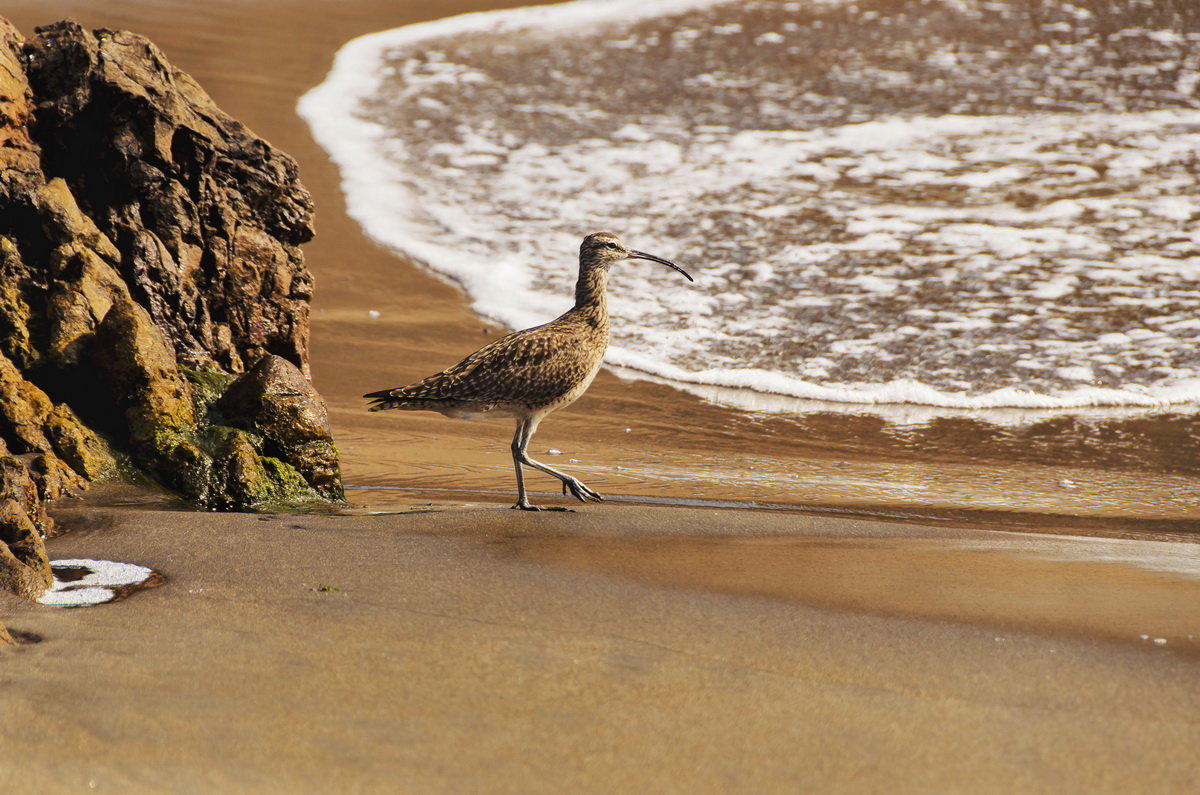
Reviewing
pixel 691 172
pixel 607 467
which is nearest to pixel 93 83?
pixel 607 467

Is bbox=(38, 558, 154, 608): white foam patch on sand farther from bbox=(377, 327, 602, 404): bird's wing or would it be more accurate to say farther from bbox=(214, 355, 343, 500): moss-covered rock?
bbox=(377, 327, 602, 404): bird's wing

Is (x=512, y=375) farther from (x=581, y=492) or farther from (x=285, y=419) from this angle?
(x=285, y=419)

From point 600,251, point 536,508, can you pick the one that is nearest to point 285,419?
point 536,508

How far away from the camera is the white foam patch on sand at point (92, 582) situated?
11.4 ft

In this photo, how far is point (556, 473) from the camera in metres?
5.44

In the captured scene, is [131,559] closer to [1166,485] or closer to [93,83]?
[93,83]

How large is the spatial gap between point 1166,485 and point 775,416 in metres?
2.12

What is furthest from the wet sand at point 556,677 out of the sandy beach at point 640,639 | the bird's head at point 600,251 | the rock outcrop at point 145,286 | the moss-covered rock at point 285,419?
the bird's head at point 600,251

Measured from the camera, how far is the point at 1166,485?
594 centimetres

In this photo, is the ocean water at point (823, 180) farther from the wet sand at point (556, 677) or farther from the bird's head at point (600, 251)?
the wet sand at point (556, 677)

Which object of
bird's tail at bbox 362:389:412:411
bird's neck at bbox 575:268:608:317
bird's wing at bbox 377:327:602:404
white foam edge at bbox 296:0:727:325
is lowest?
bird's tail at bbox 362:389:412:411

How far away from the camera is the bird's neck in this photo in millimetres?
6336

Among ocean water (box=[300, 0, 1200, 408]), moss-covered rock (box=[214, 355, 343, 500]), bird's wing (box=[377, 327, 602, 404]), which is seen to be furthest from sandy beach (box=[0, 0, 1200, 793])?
ocean water (box=[300, 0, 1200, 408])

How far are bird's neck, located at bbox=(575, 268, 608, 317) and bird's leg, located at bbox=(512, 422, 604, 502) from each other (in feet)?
2.68
